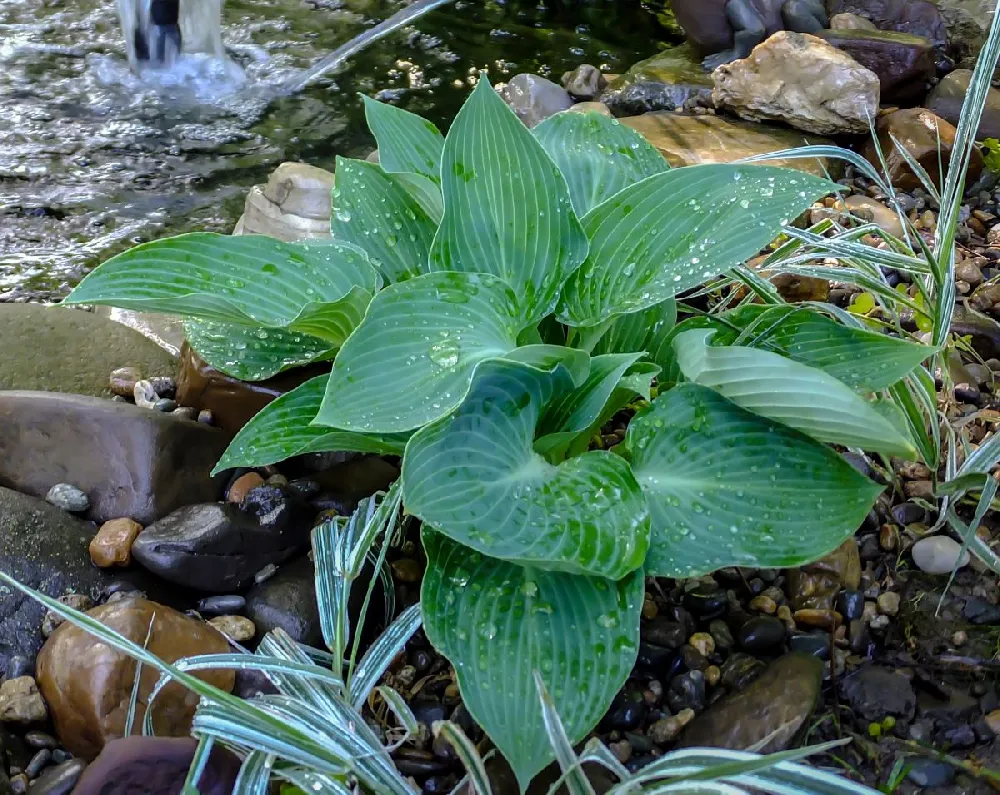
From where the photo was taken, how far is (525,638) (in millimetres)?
1024

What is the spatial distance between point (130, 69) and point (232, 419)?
3060mm

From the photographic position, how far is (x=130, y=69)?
398 cm

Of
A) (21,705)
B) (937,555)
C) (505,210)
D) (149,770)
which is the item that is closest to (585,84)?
(505,210)

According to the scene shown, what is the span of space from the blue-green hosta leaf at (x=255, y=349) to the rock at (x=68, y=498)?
36 centimetres

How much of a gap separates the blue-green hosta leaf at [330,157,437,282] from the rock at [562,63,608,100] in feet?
8.12

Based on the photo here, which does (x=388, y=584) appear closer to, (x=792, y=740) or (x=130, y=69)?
(x=792, y=740)

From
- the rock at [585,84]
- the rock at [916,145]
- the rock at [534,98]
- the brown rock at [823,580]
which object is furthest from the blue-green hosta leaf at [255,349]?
the rock at [585,84]

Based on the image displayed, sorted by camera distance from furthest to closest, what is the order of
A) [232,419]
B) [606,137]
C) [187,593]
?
1. [232,419]
2. [606,137]
3. [187,593]

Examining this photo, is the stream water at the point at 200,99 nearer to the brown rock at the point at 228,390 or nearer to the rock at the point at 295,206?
the rock at the point at 295,206

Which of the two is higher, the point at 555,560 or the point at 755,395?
the point at 755,395

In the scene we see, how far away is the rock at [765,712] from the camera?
3.67 feet

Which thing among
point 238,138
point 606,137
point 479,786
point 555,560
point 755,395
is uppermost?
point 606,137

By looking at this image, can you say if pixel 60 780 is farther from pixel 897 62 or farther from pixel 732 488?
pixel 897 62

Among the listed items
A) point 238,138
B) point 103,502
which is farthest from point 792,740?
point 238,138
